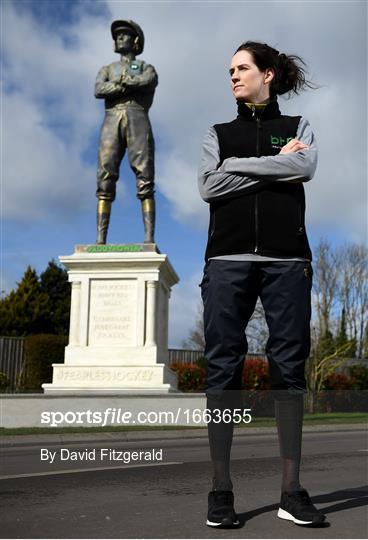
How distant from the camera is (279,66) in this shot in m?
3.19

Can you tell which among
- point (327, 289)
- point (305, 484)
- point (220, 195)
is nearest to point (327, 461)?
point (305, 484)

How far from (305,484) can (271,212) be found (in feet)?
5.89

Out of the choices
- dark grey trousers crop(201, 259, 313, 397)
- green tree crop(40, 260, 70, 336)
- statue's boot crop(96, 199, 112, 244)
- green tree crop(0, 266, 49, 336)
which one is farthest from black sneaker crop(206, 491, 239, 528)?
green tree crop(40, 260, 70, 336)

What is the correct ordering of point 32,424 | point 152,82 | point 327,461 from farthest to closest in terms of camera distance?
point 152,82 < point 32,424 < point 327,461

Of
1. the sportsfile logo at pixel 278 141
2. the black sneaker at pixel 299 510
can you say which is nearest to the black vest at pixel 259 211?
the sportsfile logo at pixel 278 141

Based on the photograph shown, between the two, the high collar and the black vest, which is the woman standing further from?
the high collar

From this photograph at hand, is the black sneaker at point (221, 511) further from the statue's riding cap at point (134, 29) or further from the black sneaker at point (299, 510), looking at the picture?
the statue's riding cap at point (134, 29)

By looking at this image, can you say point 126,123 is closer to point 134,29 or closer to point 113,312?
point 134,29

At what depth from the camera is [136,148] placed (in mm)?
14742

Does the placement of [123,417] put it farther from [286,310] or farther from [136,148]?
[286,310]

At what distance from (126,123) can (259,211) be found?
41.0ft

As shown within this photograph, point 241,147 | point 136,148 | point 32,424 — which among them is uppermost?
point 136,148

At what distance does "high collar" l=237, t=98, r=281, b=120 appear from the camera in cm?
310

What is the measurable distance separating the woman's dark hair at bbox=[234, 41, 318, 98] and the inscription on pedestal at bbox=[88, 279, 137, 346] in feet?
34.6
